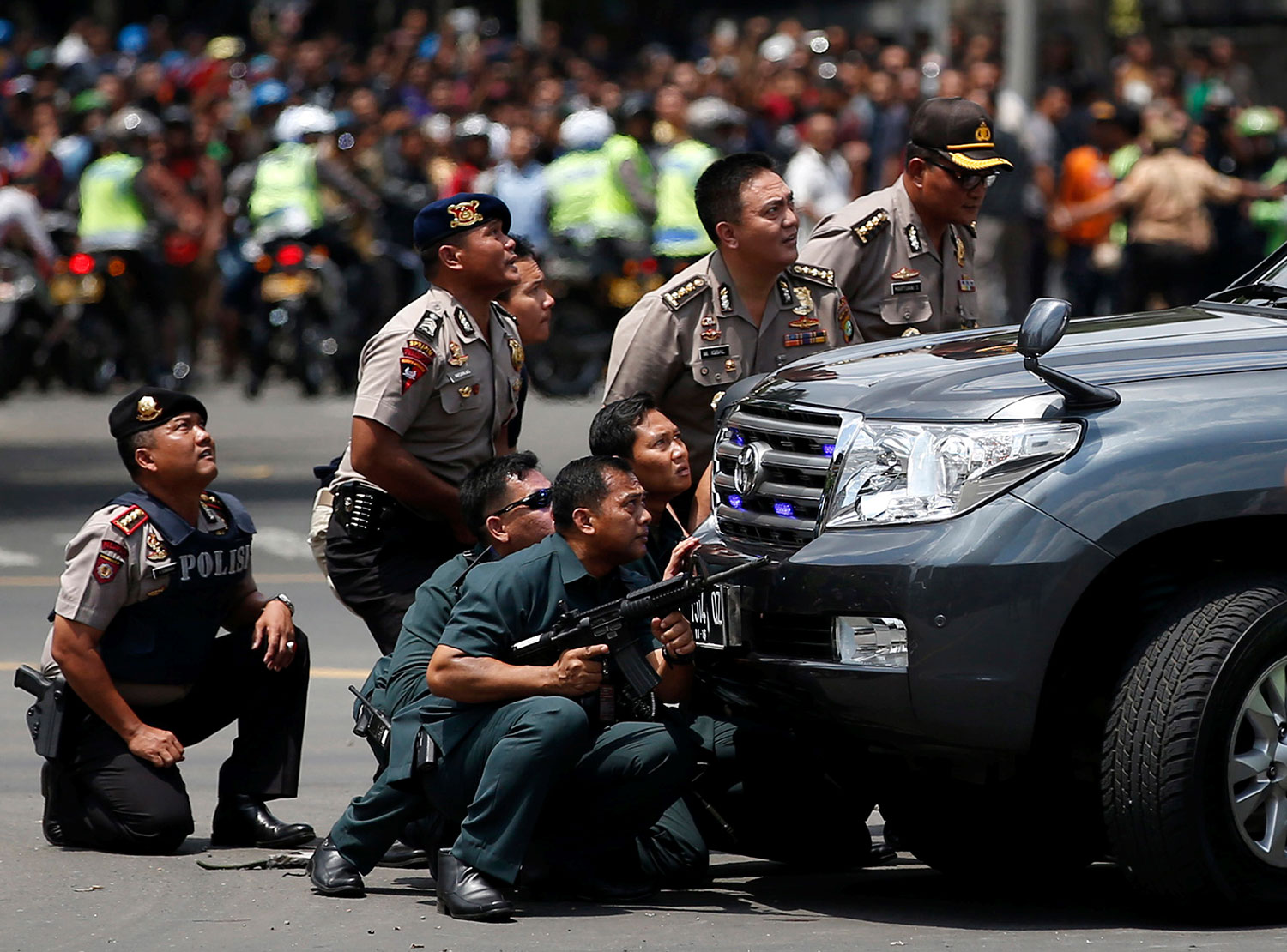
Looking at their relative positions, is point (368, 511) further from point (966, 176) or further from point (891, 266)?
point (966, 176)

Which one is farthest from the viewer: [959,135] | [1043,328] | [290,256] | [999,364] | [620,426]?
[290,256]

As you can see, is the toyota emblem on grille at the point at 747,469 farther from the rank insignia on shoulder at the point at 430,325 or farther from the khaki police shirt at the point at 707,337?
the rank insignia on shoulder at the point at 430,325

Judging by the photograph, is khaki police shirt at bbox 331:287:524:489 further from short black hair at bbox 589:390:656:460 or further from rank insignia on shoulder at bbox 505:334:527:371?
short black hair at bbox 589:390:656:460

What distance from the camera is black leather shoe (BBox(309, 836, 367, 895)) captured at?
5977mm

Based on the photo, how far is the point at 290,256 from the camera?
1777cm

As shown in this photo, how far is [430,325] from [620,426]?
775 mm

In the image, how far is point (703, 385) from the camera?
22.9ft

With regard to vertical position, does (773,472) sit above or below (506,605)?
above

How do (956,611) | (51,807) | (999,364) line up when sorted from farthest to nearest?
(51,807) → (999,364) → (956,611)

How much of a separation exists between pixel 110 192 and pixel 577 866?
43.1 feet

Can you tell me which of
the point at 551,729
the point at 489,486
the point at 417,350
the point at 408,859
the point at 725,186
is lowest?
the point at 408,859

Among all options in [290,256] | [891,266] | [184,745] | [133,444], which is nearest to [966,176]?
[891,266]

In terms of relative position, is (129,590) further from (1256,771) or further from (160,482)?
(1256,771)

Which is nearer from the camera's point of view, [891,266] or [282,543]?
[891,266]
